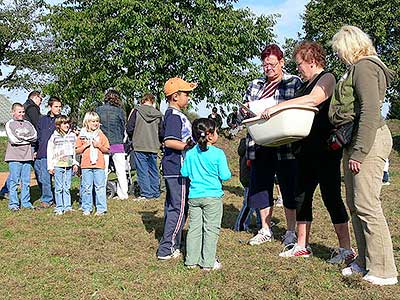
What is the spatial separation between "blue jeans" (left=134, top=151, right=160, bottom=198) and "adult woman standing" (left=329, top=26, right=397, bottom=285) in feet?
18.9

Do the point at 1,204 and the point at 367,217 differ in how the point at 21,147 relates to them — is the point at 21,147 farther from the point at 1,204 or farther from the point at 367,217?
the point at 367,217

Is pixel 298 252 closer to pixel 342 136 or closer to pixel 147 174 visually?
pixel 342 136

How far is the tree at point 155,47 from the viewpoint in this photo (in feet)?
73.0

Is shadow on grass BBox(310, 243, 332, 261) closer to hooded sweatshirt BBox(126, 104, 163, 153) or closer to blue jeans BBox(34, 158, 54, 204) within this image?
hooded sweatshirt BBox(126, 104, 163, 153)

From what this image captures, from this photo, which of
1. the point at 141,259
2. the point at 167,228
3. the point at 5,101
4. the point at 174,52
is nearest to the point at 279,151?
the point at 167,228

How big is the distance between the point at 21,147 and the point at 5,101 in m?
54.3

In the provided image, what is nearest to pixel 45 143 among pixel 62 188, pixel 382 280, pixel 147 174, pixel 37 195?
pixel 62 188

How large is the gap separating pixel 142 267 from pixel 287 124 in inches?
73.0

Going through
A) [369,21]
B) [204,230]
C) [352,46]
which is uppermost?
[369,21]

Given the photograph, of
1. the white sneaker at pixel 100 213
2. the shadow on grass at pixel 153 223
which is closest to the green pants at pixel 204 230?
the shadow on grass at pixel 153 223

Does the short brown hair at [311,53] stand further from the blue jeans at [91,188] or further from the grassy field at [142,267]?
the blue jeans at [91,188]

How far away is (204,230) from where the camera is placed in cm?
484

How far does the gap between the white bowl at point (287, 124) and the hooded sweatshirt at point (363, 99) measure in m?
0.39

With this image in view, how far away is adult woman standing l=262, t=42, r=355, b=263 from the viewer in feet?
15.5
